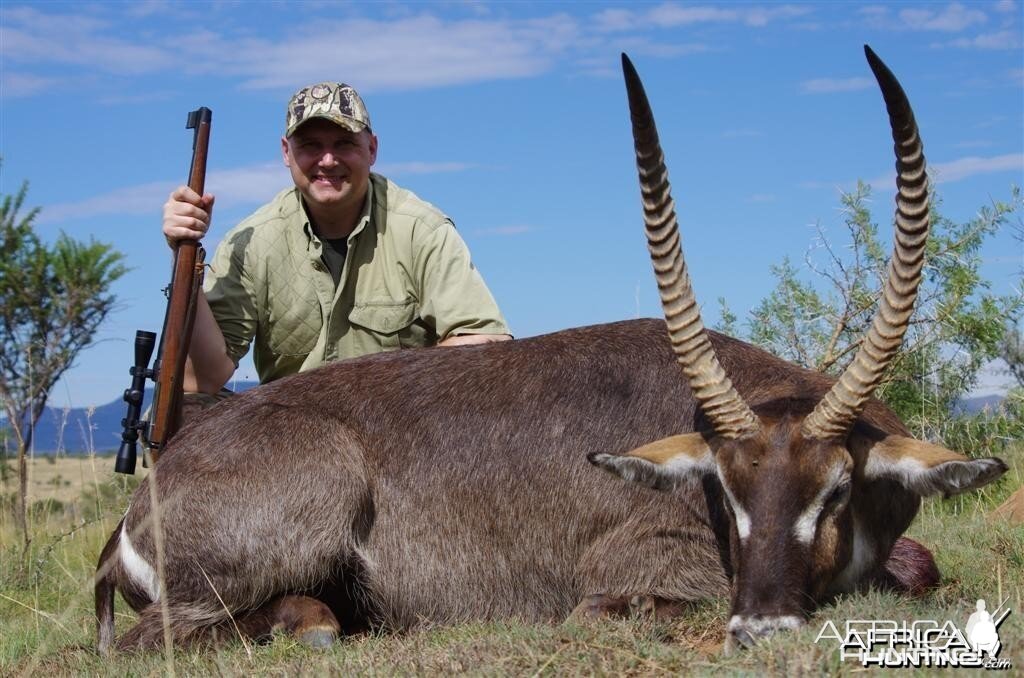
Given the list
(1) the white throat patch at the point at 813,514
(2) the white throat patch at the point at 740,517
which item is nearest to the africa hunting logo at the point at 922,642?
(1) the white throat patch at the point at 813,514

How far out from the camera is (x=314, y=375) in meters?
5.86

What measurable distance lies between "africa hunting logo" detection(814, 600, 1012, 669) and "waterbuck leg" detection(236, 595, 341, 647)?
84.3 inches

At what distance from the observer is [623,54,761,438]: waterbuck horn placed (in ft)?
14.5

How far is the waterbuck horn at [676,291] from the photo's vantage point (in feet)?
14.5

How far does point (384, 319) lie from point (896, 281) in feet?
11.6

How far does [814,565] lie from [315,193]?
4035 mm

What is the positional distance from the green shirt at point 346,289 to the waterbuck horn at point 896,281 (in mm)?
3027

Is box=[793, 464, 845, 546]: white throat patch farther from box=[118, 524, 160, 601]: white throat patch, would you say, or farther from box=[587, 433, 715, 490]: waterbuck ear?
box=[118, 524, 160, 601]: white throat patch

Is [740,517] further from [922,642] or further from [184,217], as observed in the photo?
[184,217]

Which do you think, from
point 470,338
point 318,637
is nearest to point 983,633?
point 318,637

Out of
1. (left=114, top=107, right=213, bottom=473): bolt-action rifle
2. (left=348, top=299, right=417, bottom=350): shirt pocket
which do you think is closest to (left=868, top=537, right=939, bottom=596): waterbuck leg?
(left=348, top=299, right=417, bottom=350): shirt pocket

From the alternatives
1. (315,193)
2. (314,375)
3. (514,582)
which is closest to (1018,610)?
(514,582)

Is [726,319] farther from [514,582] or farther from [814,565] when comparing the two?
[814,565]

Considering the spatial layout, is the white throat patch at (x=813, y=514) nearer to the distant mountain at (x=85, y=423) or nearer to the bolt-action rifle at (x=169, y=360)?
the bolt-action rifle at (x=169, y=360)
